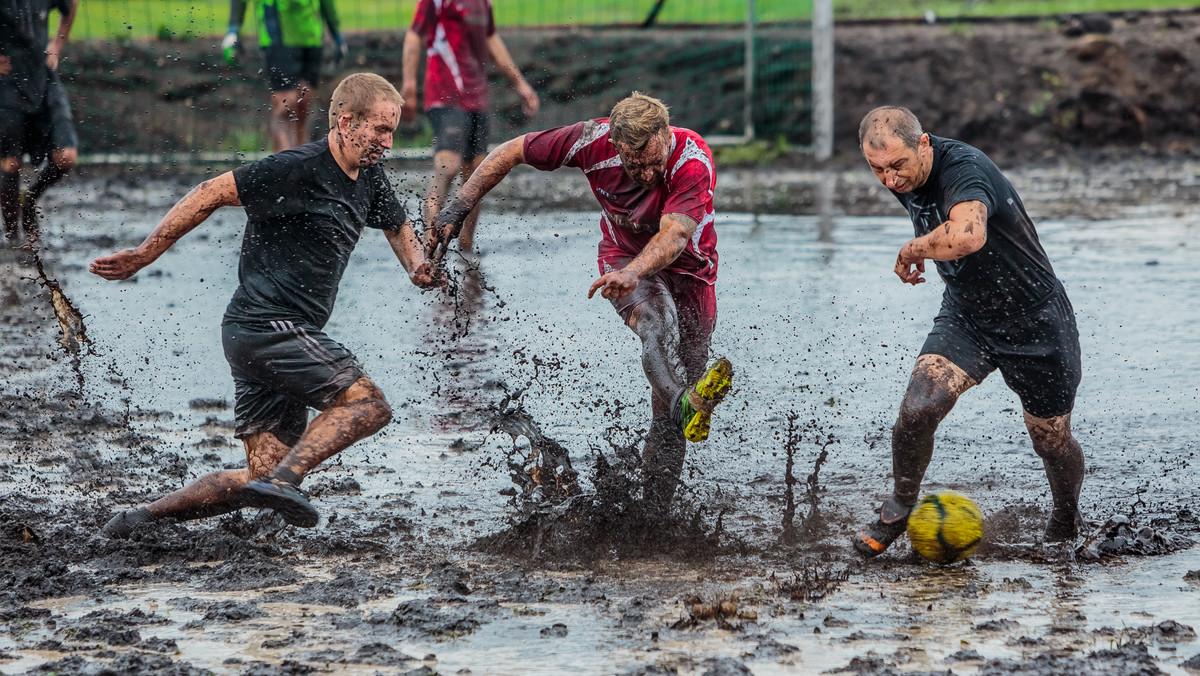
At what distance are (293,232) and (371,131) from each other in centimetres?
46

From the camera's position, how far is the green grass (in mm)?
19266

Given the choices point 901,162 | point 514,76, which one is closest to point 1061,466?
point 901,162

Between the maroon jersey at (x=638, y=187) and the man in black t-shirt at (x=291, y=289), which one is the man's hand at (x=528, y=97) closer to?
the maroon jersey at (x=638, y=187)

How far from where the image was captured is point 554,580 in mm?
4527

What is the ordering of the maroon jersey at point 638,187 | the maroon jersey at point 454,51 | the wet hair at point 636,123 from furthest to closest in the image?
1. the maroon jersey at point 454,51
2. the maroon jersey at point 638,187
3. the wet hair at point 636,123

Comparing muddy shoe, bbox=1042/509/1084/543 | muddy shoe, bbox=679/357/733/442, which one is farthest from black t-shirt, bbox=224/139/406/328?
muddy shoe, bbox=1042/509/1084/543

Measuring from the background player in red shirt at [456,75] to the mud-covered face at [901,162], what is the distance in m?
5.75

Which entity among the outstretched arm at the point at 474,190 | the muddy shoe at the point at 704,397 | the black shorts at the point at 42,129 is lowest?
the muddy shoe at the point at 704,397

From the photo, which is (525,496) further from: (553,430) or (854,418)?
(854,418)

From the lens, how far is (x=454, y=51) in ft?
33.7

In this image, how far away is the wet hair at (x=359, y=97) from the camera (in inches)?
187

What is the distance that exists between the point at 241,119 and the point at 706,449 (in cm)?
1358

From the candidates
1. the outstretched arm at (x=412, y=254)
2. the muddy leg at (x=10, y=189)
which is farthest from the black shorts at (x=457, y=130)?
the outstretched arm at (x=412, y=254)

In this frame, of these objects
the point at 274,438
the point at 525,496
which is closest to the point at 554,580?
the point at 525,496
